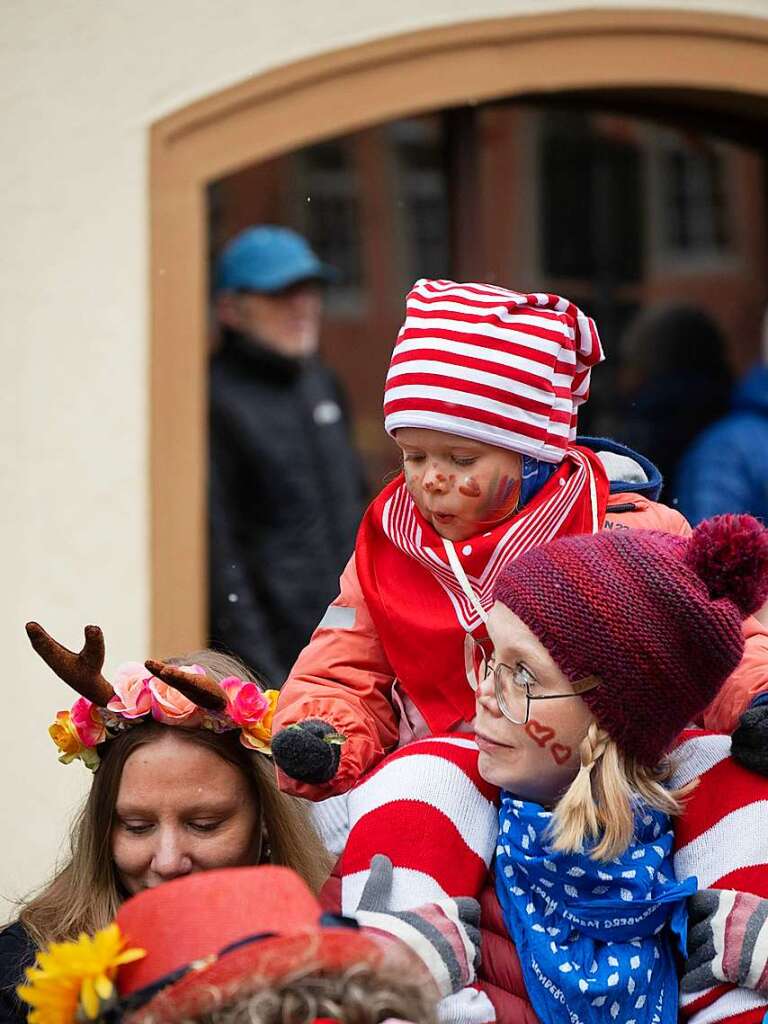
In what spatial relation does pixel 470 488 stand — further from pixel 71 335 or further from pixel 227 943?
pixel 71 335

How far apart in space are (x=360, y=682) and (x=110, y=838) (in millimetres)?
473

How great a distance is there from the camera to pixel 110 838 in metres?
2.66

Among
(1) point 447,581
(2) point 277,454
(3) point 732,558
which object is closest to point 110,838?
(1) point 447,581

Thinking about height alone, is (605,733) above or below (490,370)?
below

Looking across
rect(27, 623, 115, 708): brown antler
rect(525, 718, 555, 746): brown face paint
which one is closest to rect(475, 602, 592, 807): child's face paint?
rect(525, 718, 555, 746): brown face paint

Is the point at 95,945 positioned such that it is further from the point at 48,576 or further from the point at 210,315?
the point at 210,315

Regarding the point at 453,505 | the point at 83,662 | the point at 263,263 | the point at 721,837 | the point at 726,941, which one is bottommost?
the point at 726,941

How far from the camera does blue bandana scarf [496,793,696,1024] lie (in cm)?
218

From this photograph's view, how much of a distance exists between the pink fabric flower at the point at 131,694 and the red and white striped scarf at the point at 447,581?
40 cm

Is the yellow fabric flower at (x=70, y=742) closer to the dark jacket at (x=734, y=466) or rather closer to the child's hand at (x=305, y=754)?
the child's hand at (x=305, y=754)

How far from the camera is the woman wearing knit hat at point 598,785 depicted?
218cm

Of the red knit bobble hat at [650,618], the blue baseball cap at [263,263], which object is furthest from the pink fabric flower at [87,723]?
the blue baseball cap at [263,263]

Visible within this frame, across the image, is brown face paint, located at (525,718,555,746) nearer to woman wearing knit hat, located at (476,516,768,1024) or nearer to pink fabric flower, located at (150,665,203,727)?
woman wearing knit hat, located at (476,516,768,1024)

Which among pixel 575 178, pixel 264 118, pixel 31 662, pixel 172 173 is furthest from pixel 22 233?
pixel 575 178
